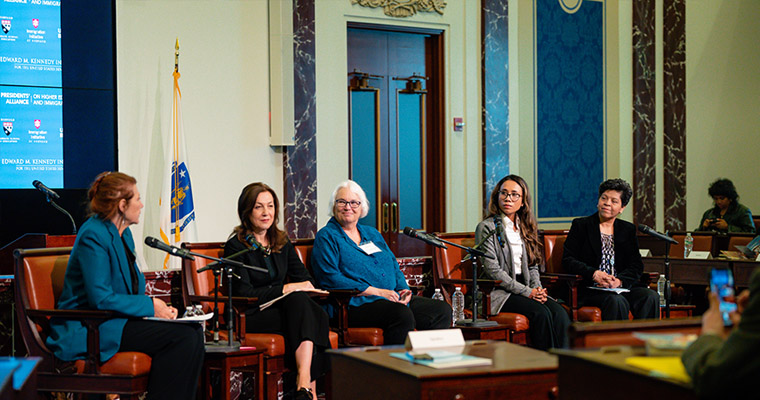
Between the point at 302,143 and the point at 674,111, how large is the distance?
13.7ft

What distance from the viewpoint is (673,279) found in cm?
555

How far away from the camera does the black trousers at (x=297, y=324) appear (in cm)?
400

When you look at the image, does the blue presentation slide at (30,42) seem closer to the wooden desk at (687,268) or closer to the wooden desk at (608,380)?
the wooden desk at (687,268)

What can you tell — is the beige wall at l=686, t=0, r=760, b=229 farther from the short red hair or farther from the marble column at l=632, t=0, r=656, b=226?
the short red hair

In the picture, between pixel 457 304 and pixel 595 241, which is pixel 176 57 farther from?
pixel 595 241

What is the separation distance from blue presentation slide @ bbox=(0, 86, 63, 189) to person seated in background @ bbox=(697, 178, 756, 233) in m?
5.63

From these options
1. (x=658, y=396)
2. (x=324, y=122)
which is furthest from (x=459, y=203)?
(x=658, y=396)

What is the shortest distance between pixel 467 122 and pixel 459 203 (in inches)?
30.0

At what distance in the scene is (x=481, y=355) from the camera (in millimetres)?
2941

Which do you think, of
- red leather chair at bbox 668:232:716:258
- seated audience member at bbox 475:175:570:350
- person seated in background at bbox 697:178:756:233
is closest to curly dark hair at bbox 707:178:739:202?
person seated in background at bbox 697:178:756:233

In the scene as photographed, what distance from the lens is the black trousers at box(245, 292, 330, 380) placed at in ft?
13.1

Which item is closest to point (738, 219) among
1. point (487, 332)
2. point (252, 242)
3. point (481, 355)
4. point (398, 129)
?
point (398, 129)

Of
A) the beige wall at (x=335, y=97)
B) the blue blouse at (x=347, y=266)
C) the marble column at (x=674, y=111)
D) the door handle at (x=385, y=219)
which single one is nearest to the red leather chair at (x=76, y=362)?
the blue blouse at (x=347, y=266)

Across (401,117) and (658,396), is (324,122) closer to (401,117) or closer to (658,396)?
(401,117)
